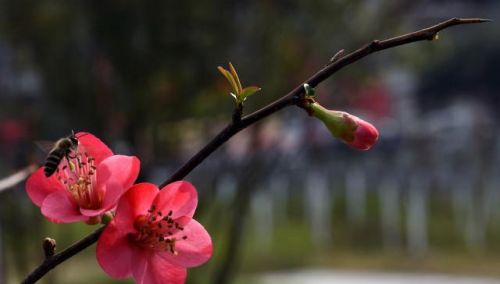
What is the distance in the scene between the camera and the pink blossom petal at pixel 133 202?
1.08 m

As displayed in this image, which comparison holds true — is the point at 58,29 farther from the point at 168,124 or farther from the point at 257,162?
the point at 257,162

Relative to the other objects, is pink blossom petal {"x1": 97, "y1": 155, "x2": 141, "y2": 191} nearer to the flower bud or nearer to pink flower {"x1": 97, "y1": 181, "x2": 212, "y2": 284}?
pink flower {"x1": 97, "y1": 181, "x2": 212, "y2": 284}

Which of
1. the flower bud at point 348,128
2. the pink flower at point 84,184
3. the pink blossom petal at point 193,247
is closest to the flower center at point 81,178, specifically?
the pink flower at point 84,184

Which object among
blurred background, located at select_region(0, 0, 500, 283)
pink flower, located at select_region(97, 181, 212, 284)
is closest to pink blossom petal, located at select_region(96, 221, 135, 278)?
pink flower, located at select_region(97, 181, 212, 284)

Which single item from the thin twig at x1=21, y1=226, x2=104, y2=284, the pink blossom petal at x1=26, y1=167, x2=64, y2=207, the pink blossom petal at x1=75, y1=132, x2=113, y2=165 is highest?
the pink blossom petal at x1=75, y1=132, x2=113, y2=165

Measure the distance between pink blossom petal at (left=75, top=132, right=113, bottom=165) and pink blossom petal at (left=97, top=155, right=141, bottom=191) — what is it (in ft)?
0.22

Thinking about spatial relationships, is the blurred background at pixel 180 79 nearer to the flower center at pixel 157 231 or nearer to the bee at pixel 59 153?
the bee at pixel 59 153

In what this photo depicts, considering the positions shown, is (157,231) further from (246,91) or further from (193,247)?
(246,91)

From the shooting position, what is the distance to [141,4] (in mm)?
5391

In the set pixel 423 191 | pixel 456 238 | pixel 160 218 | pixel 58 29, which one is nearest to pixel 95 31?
pixel 58 29

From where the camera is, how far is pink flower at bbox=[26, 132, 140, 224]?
3.54 feet

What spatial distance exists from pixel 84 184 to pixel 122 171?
0.29 feet

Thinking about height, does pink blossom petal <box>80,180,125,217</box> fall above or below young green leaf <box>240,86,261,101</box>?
below

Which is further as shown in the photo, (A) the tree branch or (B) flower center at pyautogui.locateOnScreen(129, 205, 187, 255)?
(B) flower center at pyautogui.locateOnScreen(129, 205, 187, 255)
